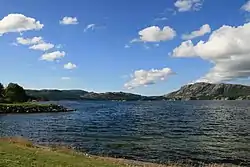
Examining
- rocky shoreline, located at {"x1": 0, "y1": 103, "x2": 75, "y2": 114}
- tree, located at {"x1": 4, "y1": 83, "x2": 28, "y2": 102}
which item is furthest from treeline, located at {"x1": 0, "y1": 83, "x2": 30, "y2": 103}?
rocky shoreline, located at {"x1": 0, "y1": 103, "x2": 75, "y2": 114}

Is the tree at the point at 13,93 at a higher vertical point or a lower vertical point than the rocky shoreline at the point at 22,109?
higher

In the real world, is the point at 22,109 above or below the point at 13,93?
below

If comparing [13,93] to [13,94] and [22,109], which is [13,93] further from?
[22,109]

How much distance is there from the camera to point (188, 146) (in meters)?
46.6

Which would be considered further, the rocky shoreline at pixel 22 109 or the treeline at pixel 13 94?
the treeline at pixel 13 94

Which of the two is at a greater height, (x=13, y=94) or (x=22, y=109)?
(x=13, y=94)

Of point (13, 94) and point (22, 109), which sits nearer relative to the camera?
point (22, 109)

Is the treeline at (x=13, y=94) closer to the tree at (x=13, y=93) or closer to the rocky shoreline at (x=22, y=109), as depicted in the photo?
the tree at (x=13, y=93)

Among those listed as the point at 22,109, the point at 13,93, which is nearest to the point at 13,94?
the point at 13,93

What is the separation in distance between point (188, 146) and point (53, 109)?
104 m

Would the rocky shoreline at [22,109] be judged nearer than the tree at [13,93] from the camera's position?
Yes

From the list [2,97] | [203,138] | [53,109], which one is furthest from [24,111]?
[203,138]

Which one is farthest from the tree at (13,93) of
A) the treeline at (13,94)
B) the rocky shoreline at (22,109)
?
the rocky shoreline at (22,109)

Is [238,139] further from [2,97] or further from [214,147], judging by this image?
[2,97]
